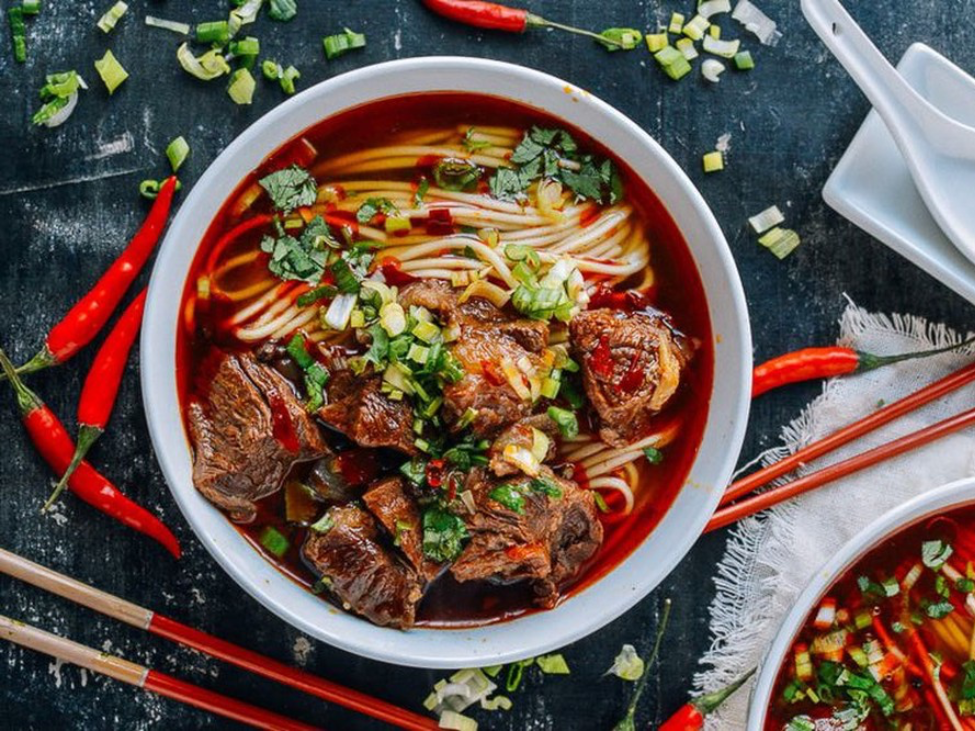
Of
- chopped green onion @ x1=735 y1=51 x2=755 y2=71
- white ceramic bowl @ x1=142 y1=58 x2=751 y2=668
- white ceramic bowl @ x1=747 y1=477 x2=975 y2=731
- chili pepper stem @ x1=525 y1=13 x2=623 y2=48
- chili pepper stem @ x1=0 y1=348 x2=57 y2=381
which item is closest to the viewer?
white ceramic bowl @ x1=142 y1=58 x2=751 y2=668

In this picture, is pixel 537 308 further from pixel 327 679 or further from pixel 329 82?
pixel 327 679

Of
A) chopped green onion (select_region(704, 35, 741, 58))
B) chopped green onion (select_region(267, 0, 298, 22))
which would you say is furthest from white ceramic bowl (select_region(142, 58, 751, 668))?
chopped green onion (select_region(704, 35, 741, 58))

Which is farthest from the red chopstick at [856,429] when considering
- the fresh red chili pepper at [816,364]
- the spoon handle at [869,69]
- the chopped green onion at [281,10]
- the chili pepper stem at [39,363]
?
the chili pepper stem at [39,363]

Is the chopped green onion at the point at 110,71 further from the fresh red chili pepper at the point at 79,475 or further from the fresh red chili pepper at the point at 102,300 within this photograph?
the fresh red chili pepper at the point at 79,475

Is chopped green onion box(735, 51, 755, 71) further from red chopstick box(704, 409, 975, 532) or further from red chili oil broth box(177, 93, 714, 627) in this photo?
red chopstick box(704, 409, 975, 532)

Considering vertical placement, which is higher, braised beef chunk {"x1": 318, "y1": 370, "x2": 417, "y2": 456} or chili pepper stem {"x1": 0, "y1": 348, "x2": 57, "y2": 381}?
braised beef chunk {"x1": 318, "y1": 370, "x2": 417, "y2": 456}

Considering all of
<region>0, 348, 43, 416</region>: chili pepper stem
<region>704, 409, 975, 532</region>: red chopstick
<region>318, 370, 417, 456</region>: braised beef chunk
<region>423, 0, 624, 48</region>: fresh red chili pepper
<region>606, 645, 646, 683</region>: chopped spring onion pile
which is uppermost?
<region>423, 0, 624, 48</region>: fresh red chili pepper

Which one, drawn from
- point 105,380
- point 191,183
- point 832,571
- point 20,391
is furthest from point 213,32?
point 832,571

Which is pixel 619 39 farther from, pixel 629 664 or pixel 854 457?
pixel 629 664
